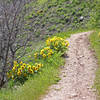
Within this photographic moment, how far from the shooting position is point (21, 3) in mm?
6340

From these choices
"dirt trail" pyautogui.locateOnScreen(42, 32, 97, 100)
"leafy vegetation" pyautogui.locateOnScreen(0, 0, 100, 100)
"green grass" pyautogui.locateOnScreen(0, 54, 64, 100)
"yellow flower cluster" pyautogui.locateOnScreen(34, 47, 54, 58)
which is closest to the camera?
"dirt trail" pyautogui.locateOnScreen(42, 32, 97, 100)

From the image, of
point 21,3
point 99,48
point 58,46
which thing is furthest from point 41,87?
point 99,48

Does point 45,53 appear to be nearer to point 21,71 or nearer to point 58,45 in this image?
point 58,45

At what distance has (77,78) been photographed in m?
6.35

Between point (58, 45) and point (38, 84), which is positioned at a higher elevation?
point (58, 45)

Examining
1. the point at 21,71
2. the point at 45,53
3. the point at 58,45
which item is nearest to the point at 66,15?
the point at 58,45

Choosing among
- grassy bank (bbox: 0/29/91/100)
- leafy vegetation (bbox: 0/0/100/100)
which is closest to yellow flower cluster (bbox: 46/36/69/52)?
leafy vegetation (bbox: 0/0/100/100)

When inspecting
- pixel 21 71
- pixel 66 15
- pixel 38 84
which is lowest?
pixel 38 84

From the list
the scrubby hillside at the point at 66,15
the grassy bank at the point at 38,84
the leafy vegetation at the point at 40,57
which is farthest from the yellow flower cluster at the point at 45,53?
the scrubby hillside at the point at 66,15

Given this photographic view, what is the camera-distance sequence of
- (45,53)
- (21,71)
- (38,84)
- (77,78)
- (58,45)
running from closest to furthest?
(38,84) → (77,78) → (21,71) → (45,53) → (58,45)

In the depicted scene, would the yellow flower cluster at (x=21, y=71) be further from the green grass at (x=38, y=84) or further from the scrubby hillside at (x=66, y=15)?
the scrubby hillside at (x=66, y=15)

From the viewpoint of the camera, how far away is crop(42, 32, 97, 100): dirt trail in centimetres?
516

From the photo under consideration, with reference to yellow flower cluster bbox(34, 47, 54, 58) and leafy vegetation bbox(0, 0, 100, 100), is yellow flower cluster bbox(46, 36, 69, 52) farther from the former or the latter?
yellow flower cluster bbox(34, 47, 54, 58)

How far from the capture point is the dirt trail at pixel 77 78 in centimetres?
516
